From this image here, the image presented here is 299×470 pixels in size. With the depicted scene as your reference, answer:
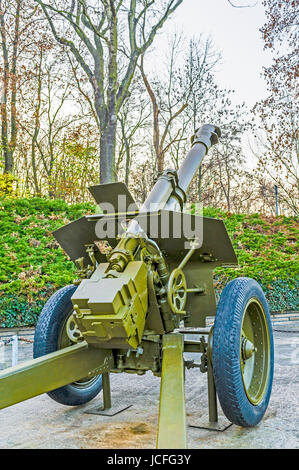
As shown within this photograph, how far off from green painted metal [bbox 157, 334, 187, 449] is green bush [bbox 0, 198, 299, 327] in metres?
4.29

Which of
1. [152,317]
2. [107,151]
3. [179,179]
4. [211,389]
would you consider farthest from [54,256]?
[211,389]

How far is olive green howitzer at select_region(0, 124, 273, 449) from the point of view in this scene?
3.14 meters

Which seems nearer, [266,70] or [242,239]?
[242,239]

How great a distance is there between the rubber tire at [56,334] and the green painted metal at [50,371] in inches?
20.4

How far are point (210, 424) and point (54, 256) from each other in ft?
24.1

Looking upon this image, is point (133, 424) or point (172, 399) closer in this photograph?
point (172, 399)

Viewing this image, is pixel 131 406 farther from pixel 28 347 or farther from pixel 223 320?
pixel 28 347

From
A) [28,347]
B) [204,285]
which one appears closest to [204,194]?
[28,347]

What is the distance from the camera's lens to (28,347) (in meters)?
7.52

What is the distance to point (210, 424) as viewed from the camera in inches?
145

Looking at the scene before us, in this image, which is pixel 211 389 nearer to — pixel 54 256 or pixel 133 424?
pixel 133 424

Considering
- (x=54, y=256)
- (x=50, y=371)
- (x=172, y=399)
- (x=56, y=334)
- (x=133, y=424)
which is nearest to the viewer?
(x=172, y=399)

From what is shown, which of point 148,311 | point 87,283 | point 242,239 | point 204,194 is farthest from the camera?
point 204,194

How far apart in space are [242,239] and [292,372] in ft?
26.8
